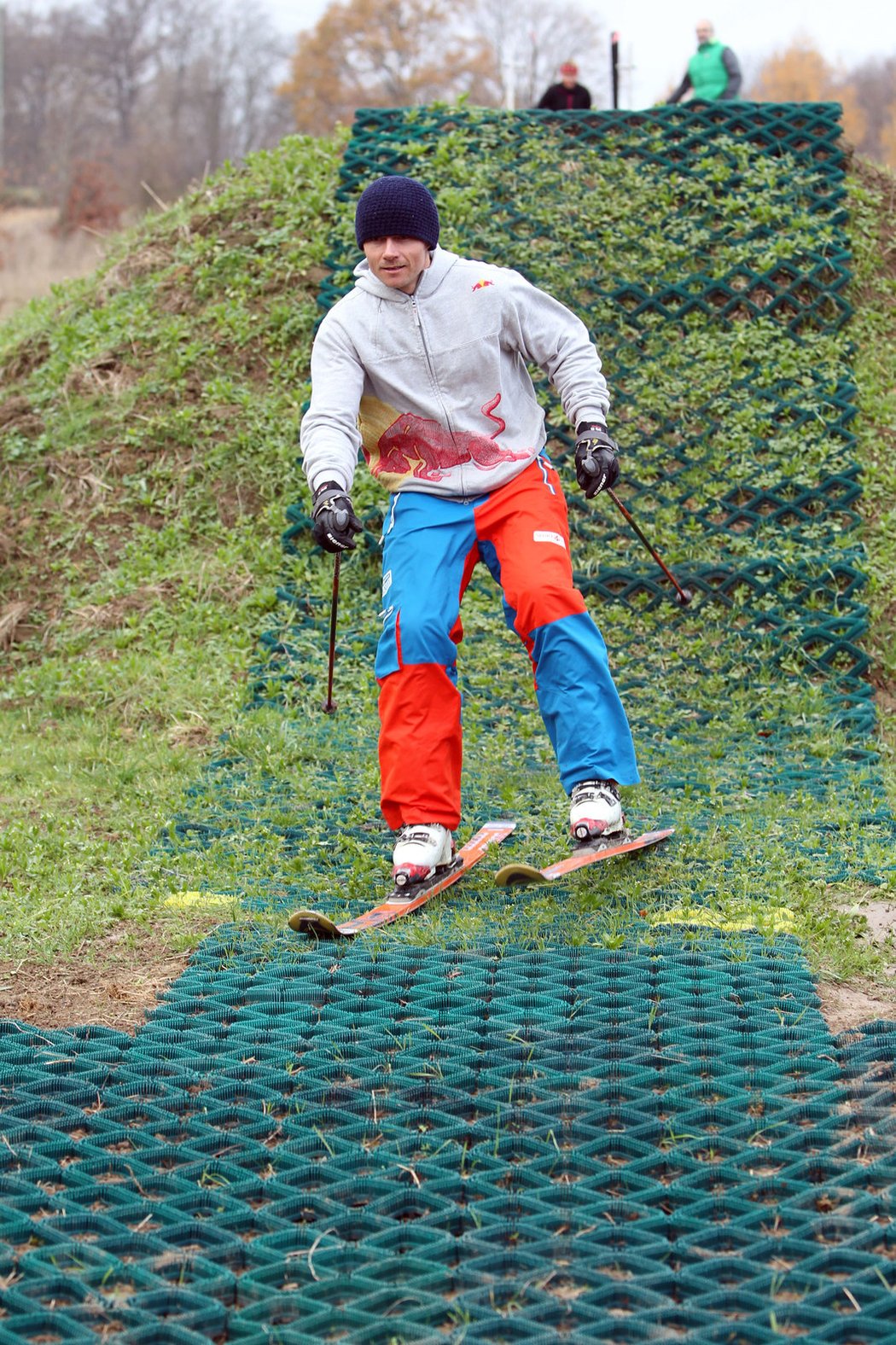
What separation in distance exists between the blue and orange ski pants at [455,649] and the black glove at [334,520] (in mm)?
201

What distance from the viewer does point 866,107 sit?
170 feet

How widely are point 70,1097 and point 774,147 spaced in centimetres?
683

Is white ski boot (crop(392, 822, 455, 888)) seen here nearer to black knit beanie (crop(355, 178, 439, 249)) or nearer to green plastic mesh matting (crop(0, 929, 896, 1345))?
green plastic mesh matting (crop(0, 929, 896, 1345))

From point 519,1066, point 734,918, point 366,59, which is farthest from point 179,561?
point 366,59

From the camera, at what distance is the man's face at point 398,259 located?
12.1 ft

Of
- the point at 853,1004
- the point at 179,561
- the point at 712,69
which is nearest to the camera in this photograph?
the point at 853,1004

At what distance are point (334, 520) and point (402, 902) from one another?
99 cm

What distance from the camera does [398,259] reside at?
369cm

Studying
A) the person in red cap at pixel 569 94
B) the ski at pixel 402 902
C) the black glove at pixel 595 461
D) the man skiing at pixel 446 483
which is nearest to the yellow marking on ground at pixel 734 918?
the man skiing at pixel 446 483

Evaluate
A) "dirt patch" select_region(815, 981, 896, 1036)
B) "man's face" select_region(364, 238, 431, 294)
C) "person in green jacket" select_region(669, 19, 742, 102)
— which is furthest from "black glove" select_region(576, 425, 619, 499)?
"person in green jacket" select_region(669, 19, 742, 102)

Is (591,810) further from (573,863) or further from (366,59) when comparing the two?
(366,59)

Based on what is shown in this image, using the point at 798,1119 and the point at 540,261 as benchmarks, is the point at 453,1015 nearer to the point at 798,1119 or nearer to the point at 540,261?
the point at 798,1119

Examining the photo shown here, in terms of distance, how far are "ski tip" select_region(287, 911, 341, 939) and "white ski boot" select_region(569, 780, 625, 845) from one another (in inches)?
27.0

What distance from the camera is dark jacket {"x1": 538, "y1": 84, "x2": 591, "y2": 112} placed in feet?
32.3
